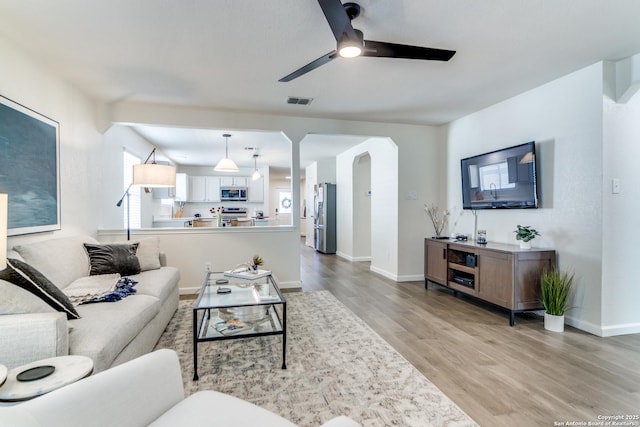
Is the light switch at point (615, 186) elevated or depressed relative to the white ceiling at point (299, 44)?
depressed

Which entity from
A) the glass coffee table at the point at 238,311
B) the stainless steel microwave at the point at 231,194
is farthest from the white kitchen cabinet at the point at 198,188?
the glass coffee table at the point at 238,311

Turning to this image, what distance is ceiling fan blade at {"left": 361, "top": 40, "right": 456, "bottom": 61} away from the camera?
2.13 m

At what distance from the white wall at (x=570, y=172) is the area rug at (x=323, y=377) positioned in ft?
6.60

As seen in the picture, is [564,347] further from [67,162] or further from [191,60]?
[67,162]

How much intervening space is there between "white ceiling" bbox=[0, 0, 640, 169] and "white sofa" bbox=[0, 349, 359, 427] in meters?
2.13

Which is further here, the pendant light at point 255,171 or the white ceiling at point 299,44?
the pendant light at point 255,171

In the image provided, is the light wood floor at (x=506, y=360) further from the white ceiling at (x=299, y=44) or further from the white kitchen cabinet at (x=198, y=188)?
the white kitchen cabinet at (x=198, y=188)

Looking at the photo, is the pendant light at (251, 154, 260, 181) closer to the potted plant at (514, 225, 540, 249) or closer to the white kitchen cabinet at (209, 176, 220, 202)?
the white kitchen cabinet at (209, 176, 220, 202)

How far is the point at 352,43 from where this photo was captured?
1.98 meters

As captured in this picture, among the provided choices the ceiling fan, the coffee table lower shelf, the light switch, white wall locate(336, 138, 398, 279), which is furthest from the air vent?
the light switch

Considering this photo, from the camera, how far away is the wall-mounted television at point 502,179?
3525 mm

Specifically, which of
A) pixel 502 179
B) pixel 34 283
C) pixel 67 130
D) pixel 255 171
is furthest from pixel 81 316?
pixel 255 171

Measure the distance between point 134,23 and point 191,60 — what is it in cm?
63

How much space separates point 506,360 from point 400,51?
240 centimetres
